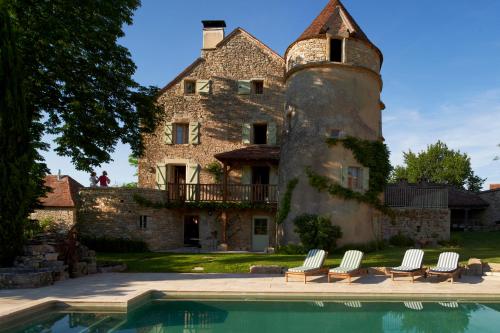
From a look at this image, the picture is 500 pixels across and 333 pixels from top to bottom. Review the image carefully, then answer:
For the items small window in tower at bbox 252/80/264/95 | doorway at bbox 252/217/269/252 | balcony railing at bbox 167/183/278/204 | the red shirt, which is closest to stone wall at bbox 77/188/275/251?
doorway at bbox 252/217/269/252

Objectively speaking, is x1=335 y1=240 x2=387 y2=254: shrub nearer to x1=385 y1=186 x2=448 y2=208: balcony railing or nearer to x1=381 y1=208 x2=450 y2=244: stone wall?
x1=381 y1=208 x2=450 y2=244: stone wall

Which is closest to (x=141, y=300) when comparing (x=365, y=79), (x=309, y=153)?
(x=309, y=153)

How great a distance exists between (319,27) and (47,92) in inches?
494

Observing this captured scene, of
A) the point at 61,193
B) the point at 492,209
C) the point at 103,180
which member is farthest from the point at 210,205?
the point at 492,209

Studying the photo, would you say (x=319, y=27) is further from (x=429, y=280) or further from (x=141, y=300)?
(x=141, y=300)

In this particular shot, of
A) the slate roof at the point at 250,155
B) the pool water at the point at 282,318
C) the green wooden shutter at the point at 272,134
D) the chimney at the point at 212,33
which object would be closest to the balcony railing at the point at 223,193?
the slate roof at the point at 250,155

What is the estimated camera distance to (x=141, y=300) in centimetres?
955

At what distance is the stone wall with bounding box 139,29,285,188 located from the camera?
23.6 meters

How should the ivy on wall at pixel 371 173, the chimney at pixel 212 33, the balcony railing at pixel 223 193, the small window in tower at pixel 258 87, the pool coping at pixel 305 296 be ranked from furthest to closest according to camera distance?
the chimney at pixel 212 33 → the small window in tower at pixel 258 87 → the balcony railing at pixel 223 193 → the ivy on wall at pixel 371 173 → the pool coping at pixel 305 296

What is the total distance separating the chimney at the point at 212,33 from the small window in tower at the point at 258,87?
11.8 feet

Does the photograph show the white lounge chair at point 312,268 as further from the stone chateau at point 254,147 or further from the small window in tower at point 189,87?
the small window in tower at point 189,87

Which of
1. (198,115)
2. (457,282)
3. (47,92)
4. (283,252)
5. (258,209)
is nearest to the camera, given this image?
(457,282)

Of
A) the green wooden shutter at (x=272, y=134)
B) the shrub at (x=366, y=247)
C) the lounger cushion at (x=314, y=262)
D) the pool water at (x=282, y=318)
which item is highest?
the green wooden shutter at (x=272, y=134)

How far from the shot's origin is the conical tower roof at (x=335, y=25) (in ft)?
61.2
